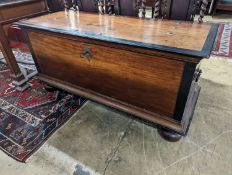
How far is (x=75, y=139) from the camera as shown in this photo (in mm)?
1111

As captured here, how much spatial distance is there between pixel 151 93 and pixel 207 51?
338 mm

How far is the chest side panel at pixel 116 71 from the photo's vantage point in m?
0.85

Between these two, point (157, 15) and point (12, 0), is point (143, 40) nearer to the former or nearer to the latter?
point (157, 15)

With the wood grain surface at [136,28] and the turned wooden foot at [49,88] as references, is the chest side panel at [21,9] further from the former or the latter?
the turned wooden foot at [49,88]

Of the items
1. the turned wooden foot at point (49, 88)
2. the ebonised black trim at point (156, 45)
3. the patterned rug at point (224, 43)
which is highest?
the ebonised black trim at point (156, 45)

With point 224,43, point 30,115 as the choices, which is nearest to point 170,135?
Result: point 30,115

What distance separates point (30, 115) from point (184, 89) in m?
1.06

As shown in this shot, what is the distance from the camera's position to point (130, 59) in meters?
0.89

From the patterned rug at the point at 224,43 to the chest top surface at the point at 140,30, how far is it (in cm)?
123

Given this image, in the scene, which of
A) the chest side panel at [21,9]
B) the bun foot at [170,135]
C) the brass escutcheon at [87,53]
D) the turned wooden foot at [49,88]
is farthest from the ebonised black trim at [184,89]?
the chest side panel at [21,9]

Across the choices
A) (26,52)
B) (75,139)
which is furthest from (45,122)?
(26,52)

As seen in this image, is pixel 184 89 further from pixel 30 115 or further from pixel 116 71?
pixel 30 115

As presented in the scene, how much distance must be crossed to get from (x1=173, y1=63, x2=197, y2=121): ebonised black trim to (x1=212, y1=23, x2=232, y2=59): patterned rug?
144 cm

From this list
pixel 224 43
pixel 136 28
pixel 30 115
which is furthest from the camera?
pixel 224 43
